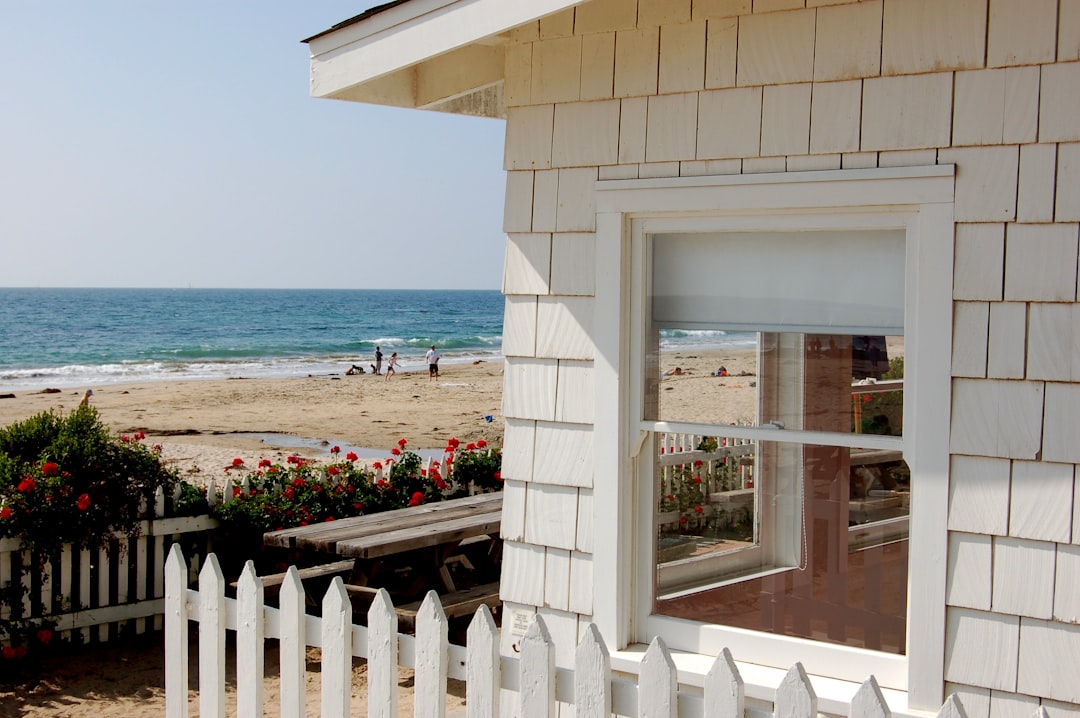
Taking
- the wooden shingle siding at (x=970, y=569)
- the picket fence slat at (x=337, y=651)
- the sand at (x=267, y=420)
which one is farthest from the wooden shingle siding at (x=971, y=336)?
the picket fence slat at (x=337, y=651)

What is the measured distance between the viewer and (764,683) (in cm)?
348

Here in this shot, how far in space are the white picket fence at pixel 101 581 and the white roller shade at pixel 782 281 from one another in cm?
469

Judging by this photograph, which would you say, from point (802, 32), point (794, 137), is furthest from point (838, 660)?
point (802, 32)

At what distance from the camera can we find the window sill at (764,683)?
130 inches

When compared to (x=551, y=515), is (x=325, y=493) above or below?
below

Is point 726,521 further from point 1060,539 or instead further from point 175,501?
point 175,501

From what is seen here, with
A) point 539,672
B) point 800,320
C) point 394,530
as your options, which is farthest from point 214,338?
point 539,672

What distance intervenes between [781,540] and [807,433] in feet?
1.46

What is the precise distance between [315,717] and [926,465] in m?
3.85

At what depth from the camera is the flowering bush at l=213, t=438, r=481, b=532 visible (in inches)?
293

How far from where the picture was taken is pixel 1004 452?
3.18 meters

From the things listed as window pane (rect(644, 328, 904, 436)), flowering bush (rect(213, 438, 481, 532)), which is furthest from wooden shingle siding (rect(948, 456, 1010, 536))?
flowering bush (rect(213, 438, 481, 532))

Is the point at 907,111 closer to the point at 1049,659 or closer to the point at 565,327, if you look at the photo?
the point at 565,327

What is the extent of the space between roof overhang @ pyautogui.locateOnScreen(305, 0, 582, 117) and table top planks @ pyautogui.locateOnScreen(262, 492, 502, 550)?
9.58ft
